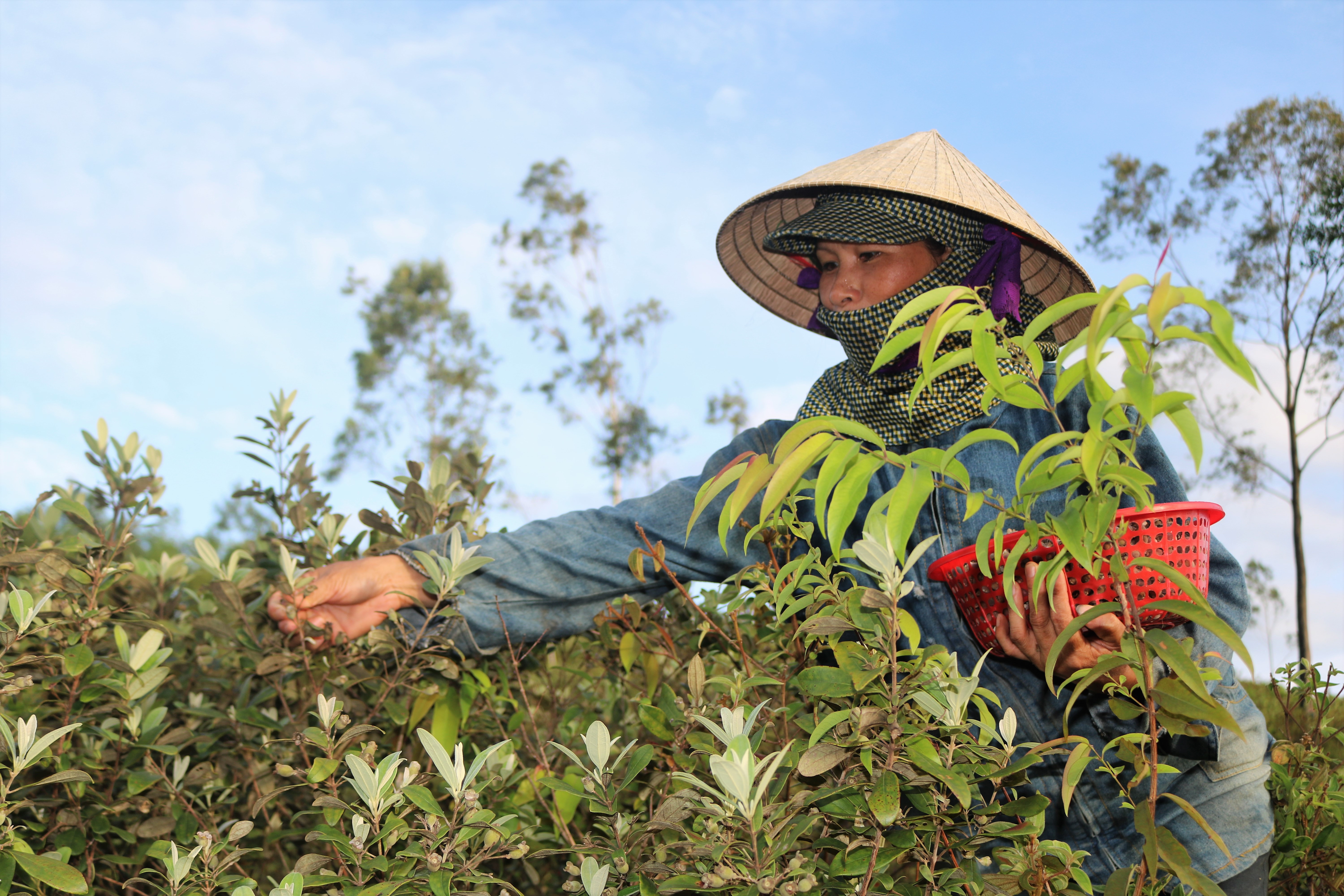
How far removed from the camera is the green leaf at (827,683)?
3.81 ft

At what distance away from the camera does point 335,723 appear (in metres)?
1.54

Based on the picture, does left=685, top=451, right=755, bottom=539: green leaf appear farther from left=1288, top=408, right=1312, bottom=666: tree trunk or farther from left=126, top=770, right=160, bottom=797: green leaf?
left=1288, top=408, right=1312, bottom=666: tree trunk

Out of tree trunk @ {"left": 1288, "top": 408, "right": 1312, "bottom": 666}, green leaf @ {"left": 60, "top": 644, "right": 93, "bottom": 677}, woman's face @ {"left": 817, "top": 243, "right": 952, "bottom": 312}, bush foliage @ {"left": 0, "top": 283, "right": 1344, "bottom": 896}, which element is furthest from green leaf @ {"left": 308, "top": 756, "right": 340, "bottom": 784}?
tree trunk @ {"left": 1288, "top": 408, "right": 1312, "bottom": 666}

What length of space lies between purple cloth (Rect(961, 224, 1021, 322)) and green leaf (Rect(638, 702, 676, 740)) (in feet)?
4.05

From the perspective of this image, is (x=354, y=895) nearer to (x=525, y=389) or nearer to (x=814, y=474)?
(x=814, y=474)

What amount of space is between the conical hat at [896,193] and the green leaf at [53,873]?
1846 mm

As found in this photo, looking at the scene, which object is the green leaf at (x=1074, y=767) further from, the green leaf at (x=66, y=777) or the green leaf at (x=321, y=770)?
the green leaf at (x=66, y=777)

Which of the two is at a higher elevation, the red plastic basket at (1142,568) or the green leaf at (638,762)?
the red plastic basket at (1142,568)

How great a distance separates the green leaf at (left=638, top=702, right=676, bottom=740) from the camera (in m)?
1.48

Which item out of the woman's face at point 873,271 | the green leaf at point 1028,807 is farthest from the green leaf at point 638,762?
the woman's face at point 873,271

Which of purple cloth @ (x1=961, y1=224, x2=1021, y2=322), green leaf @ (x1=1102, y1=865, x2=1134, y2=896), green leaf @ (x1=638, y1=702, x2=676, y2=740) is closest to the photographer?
green leaf @ (x1=1102, y1=865, x2=1134, y2=896)

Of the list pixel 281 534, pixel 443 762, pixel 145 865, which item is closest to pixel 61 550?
pixel 281 534

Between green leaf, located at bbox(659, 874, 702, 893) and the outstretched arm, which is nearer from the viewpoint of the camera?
green leaf, located at bbox(659, 874, 702, 893)

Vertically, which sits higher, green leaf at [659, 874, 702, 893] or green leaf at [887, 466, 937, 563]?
green leaf at [887, 466, 937, 563]
